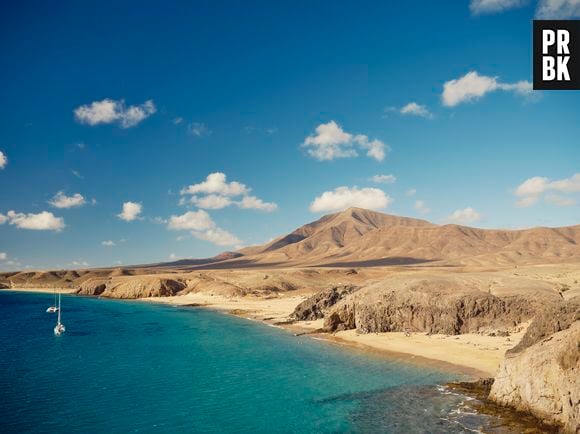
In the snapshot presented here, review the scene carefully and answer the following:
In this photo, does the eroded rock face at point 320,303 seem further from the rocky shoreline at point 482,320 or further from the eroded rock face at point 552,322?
the eroded rock face at point 552,322

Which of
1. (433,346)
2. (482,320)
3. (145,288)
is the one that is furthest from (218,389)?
(145,288)

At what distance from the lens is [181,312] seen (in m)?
87.0

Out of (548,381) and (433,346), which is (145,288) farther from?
(548,381)

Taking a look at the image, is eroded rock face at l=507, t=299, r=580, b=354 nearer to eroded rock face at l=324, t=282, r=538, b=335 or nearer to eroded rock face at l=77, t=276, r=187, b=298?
eroded rock face at l=324, t=282, r=538, b=335

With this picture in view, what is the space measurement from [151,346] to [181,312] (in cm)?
3820

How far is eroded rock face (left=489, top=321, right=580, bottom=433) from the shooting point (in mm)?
20391

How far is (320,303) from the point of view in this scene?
66000mm

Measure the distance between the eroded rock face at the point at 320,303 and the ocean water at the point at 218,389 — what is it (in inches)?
469

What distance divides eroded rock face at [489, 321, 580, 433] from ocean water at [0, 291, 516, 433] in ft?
8.37

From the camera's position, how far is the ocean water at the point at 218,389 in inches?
952

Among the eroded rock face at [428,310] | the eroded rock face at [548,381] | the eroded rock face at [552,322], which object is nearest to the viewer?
the eroded rock face at [548,381]

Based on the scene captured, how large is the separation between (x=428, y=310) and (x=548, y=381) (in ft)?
85.0

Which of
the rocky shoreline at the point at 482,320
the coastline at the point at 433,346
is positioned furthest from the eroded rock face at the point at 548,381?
the coastline at the point at 433,346

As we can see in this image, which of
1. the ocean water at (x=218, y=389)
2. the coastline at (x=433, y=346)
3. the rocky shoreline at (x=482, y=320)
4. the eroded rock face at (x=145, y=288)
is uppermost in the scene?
the rocky shoreline at (x=482, y=320)
